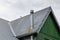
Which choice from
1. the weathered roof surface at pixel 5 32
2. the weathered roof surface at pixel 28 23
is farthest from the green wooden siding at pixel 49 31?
the weathered roof surface at pixel 5 32

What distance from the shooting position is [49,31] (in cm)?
1641

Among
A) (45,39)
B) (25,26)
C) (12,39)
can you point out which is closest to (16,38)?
(12,39)

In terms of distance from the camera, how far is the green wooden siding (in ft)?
50.1

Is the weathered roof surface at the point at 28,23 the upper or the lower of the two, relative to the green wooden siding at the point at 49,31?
upper

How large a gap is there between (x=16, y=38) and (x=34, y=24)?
1.97 meters

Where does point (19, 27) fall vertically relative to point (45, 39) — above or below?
above

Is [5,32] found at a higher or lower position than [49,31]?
higher

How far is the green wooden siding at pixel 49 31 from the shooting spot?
50.1 ft

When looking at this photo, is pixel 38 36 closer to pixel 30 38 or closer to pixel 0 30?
pixel 30 38

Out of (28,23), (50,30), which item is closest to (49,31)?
(50,30)

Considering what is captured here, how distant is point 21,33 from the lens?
15.5 meters

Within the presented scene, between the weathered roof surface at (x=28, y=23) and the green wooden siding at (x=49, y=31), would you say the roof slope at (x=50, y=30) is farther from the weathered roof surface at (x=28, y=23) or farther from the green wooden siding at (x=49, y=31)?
the weathered roof surface at (x=28, y=23)

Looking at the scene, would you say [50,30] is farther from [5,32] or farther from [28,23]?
[5,32]

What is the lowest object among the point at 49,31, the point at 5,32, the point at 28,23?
the point at 49,31
